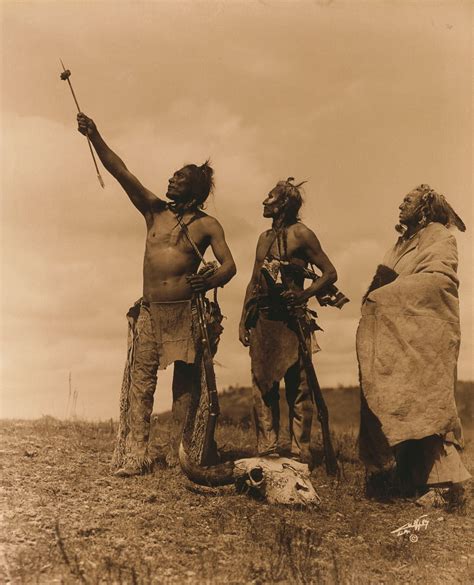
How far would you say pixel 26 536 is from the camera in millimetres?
4004

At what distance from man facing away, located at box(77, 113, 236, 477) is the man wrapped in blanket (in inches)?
51.6

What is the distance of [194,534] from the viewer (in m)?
4.25

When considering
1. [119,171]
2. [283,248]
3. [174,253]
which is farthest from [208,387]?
[119,171]

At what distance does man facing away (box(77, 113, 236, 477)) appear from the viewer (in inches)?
218

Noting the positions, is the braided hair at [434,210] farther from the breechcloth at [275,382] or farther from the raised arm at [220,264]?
the raised arm at [220,264]

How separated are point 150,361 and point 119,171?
158cm

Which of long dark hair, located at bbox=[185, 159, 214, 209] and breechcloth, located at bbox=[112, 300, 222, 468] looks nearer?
breechcloth, located at bbox=[112, 300, 222, 468]

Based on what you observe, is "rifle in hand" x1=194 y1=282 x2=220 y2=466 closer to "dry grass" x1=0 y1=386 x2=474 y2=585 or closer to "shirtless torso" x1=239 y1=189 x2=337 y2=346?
"dry grass" x1=0 y1=386 x2=474 y2=585

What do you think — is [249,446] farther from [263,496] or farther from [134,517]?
[134,517]

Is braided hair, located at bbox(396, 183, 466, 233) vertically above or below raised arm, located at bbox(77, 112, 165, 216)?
below
